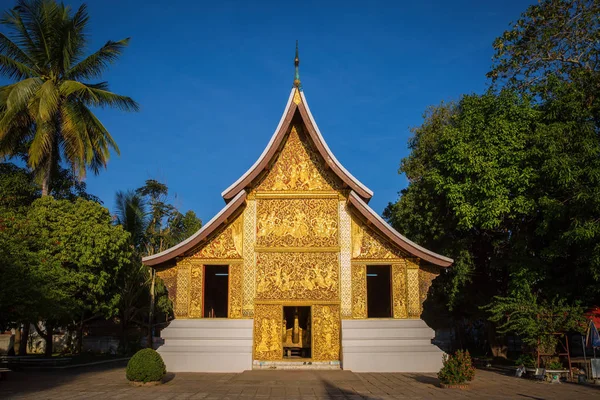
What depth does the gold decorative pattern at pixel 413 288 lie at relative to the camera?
14891 millimetres

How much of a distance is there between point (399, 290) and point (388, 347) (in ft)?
5.45

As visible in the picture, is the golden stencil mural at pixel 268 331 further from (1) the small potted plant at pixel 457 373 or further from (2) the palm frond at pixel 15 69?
(2) the palm frond at pixel 15 69

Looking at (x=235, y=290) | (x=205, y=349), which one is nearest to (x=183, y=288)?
(x=235, y=290)

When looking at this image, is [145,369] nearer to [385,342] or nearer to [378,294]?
[385,342]

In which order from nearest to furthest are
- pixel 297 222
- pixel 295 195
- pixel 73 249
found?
pixel 297 222 → pixel 295 195 → pixel 73 249

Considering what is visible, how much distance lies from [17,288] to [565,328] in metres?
14.7

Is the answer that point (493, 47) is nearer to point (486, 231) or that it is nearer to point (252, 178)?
point (486, 231)

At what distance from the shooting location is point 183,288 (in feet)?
49.5

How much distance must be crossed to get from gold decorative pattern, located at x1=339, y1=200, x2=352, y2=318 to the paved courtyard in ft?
6.17

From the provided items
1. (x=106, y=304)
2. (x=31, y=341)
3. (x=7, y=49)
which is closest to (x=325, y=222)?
(x=106, y=304)

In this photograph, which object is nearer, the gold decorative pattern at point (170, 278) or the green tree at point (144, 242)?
the gold decorative pattern at point (170, 278)

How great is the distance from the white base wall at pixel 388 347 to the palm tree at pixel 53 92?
12.1m

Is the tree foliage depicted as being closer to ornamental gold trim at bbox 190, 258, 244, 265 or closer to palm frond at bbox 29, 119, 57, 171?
ornamental gold trim at bbox 190, 258, 244, 265

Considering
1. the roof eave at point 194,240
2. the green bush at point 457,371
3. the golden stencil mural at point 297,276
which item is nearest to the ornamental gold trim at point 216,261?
the roof eave at point 194,240
